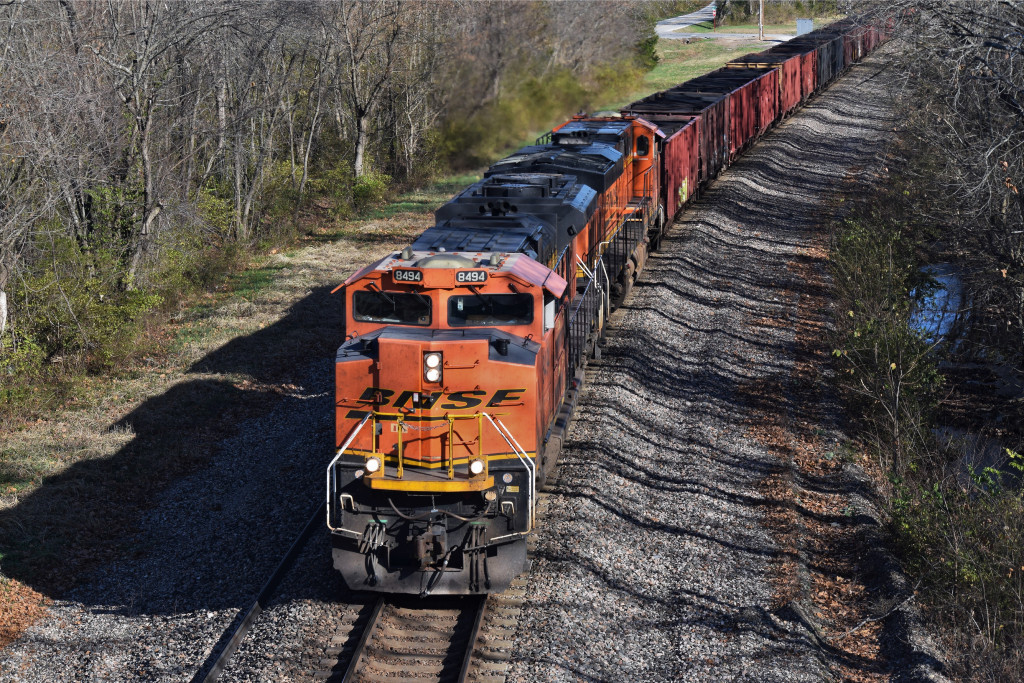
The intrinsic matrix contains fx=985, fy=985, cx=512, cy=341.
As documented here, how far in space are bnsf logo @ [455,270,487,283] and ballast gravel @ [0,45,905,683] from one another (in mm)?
3693

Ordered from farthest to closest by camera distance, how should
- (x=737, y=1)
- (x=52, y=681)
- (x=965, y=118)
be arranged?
(x=737, y=1), (x=965, y=118), (x=52, y=681)

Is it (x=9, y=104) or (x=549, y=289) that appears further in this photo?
(x=9, y=104)

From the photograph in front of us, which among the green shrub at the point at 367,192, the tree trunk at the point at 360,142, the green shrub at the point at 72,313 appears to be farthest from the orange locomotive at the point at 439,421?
the tree trunk at the point at 360,142

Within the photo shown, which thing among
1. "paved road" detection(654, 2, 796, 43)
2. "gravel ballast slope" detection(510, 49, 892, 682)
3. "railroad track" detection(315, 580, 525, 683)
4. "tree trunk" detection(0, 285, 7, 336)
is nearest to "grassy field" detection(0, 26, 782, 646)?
"tree trunk" detection(0, 285, 7, 336)

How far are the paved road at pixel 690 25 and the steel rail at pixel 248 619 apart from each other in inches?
2745

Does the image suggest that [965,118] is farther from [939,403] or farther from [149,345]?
[149,345]

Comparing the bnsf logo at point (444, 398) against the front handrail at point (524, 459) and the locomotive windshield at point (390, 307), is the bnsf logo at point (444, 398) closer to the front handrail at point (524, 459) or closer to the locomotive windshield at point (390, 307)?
the front handrail at point (524, 459)

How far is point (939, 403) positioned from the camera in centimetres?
1850

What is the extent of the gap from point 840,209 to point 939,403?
14.3 m

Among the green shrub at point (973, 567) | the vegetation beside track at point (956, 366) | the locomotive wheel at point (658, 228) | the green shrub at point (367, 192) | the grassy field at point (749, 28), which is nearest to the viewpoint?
the green shrub at point (973, 567)

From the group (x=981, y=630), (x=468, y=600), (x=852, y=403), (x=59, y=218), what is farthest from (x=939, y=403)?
(x=59, y=218)

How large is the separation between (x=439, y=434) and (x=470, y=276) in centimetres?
177

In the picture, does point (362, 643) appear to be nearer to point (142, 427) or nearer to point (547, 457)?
point (547, 457)

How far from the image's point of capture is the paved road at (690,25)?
3130 inches
